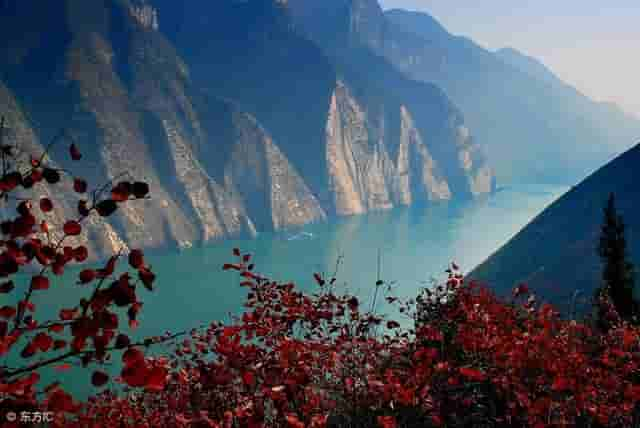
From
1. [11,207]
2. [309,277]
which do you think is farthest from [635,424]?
[11,207]

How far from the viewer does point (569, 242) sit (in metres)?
50.4

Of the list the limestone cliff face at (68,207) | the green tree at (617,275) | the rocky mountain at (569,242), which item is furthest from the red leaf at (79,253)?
the limestone cliff face at (68,207)

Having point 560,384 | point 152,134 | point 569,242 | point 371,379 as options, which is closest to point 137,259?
point 371,379

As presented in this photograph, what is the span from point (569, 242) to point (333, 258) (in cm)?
4909

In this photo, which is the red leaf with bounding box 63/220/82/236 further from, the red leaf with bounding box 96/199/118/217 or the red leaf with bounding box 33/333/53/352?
the red leaf with bounding box 33/333/53/352

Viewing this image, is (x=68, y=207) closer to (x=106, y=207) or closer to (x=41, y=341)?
(x=41, y=341)

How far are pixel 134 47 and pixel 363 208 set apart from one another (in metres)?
83.9

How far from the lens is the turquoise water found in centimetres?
6275

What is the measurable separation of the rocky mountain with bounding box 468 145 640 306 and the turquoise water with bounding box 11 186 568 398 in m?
8.79

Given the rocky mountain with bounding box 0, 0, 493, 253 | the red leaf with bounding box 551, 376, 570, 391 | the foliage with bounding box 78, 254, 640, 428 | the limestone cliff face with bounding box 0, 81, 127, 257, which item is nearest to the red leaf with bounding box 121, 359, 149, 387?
the foliage with bounding box 78, 254, 640, 428

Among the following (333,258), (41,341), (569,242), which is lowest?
(41,341)

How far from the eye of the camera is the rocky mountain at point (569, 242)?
141ft

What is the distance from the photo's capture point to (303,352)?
5227 mm

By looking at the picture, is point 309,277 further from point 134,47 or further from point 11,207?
point 134,47
